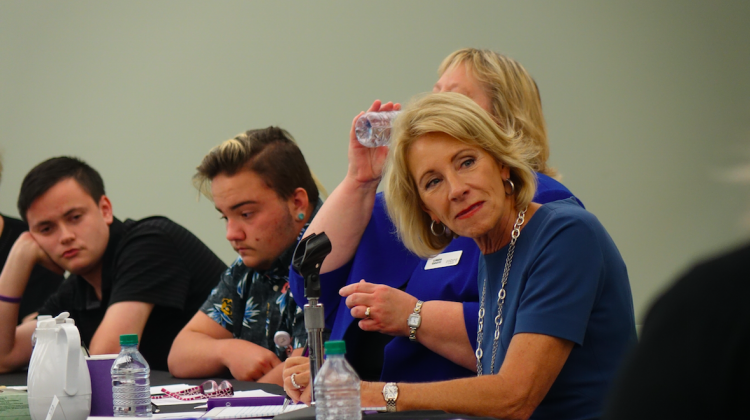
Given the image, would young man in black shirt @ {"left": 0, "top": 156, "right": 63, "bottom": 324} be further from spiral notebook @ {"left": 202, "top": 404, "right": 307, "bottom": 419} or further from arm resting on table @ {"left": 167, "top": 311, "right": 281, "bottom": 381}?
spiral notebook @ {"left": 202, "top": 404, "right": 307, "bottom": 419}

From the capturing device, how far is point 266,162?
99.7 inches

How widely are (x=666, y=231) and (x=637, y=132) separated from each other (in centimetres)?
48

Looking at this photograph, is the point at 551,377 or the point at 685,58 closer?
the point at 551,377

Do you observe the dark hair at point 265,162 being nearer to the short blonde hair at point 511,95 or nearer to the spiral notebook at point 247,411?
the short blonde hair at point 511,95

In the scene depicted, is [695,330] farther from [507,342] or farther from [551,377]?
[507,342]

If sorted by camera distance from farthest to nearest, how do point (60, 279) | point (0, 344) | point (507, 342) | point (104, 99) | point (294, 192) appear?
point (104, 99) → point (60, 279) → point (0, 344) → point (294, 192) → point (507, 342)

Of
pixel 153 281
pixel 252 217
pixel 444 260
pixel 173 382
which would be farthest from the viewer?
pixel 153 281

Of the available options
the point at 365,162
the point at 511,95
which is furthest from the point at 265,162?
the point at 511,95

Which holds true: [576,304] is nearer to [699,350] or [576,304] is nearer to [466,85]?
[699,350]

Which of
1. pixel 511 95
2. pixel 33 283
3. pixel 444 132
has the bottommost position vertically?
pixel 33 283

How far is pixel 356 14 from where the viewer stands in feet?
12.9

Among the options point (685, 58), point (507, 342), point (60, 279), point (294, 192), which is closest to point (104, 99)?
point (60, 279)

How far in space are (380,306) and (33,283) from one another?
2.80m

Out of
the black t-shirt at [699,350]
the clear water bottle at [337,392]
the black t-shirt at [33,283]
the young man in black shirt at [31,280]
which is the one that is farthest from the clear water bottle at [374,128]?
the black t-shirt at [33,283]
